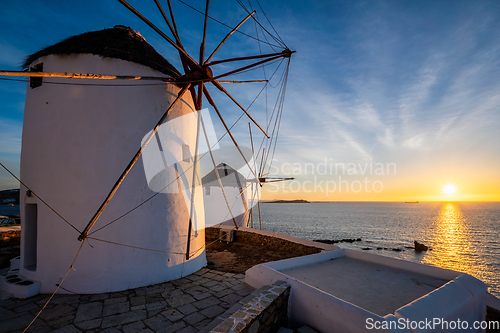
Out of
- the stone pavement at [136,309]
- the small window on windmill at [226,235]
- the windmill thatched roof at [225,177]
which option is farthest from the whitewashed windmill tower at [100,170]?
the windmill thatched roof at [225,177]

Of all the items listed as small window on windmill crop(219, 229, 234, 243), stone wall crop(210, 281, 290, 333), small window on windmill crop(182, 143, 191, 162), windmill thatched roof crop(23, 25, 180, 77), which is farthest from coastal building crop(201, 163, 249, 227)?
stone wall crop(210, 281, 290, 333)

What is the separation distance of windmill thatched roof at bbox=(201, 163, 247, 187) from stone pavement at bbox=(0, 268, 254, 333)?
1425 cm

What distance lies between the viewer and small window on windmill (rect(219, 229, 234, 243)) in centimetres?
986

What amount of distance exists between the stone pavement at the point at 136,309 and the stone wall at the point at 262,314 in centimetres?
31

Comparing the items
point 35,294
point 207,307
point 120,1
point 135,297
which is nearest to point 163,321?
point 207,307

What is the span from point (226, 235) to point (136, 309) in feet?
19.9

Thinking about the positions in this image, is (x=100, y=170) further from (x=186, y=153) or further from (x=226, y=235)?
(x=226, y=235)

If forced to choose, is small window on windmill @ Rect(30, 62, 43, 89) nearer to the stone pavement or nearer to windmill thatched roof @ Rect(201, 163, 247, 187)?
the stone pavement

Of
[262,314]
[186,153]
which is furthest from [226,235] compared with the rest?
[262,314]

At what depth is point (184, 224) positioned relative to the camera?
20.1 feet

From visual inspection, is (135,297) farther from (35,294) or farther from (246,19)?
(246,19)

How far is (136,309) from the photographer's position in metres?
4.06

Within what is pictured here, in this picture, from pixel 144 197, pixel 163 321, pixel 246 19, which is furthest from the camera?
pixel 246 19

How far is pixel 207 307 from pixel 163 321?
2.59 ft
